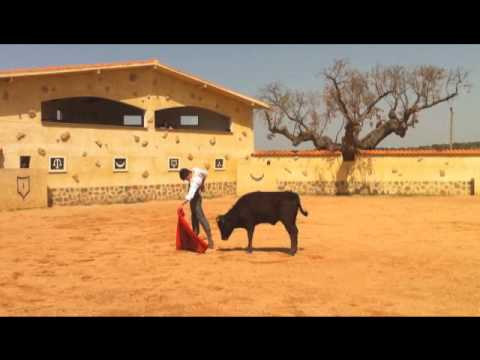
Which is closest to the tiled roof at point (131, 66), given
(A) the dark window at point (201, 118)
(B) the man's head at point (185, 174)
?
(A) the dark window at point (201, 118)

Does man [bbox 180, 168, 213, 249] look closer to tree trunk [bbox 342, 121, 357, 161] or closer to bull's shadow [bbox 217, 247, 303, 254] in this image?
bull's shadow [bbox 217, 247, 303, 254]

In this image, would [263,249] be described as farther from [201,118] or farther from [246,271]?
[201,118]

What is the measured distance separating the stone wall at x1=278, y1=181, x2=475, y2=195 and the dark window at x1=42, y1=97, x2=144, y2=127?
10392 millimetres

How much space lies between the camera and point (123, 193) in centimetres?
2223

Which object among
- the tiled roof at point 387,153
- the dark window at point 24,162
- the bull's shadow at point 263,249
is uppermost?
the tiled roof at point 387,153

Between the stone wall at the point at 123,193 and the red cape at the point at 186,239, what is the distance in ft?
41.0

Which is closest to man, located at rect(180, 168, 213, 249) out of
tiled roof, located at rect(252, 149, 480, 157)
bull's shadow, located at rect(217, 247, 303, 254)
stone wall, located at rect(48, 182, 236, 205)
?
bull's shadow, located at rect(217, 247, 303, 254)

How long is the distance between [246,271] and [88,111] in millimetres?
23705

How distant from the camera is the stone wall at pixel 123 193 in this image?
20.3 metres

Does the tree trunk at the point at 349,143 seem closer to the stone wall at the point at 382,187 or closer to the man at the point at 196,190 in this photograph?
the stone wall at the point at 382,187

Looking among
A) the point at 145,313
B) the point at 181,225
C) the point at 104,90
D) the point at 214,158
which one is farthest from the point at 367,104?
the point at 145,313

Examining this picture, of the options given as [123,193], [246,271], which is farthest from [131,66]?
[246,271]

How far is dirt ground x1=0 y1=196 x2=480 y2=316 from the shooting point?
547cm
